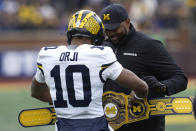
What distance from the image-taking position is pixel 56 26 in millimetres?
17672

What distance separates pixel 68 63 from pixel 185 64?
14.3 m

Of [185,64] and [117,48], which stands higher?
[117,48]

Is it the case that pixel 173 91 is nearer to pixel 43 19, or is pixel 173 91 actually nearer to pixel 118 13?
pixel 118 13

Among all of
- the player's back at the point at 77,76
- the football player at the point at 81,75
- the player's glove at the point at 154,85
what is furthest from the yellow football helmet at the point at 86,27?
the player's glove at the point at 154,85

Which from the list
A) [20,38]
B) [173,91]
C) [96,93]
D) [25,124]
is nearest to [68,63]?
[96,93]

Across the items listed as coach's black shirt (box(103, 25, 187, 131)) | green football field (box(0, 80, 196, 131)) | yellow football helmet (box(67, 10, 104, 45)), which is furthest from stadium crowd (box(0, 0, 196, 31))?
yellow football helmet (box(67, 10, 104, 45))

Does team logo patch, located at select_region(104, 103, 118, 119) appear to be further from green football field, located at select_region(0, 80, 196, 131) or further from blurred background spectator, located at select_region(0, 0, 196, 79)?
blurred background spectator, located at select_region(0, 0, 196, 79)

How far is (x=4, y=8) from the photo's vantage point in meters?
17.3

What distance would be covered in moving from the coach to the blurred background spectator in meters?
11.5

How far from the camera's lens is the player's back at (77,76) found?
369 cm

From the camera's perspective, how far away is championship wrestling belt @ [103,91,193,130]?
461 cm

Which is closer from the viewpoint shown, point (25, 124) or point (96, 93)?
point (96, 93)

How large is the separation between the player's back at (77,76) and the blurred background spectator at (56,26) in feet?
41.2

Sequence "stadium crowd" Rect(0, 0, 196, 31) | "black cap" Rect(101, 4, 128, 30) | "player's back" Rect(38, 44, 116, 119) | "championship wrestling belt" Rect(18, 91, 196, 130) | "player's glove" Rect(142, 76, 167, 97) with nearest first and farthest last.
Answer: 1. "player's back" Rect(38, 44, 116, 119)
2. "player's glove" Rect(142, 76, 167, 97)
3. "championship wrestling belt" Rect(18, 91, 196, 130)
4. "black cap" Rect(101, 4, 128, 30)
5. "stadium crowd" Rect(0, 0, 196, 31)
